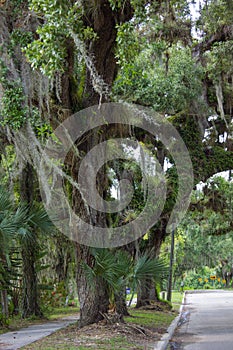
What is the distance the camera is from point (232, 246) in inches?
1823

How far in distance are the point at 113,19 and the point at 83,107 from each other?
1.86 metres

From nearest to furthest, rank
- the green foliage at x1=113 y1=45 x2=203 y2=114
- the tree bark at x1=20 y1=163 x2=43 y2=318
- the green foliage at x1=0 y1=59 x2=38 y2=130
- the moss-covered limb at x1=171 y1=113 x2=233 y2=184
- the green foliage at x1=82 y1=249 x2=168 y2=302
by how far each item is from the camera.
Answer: the green foliage at x1=0 y1=59 x2=38 y2=130
the green foliage at x1=82 y1=249 x2=168 y2=302
the tree bark at x1=20 y1=163 x2=43 y2=318
the green foliage at x1=113 y1=45 x2=203 y2=114
the moss-covered limb at x1=171 y1=113 x2=233 y2=184

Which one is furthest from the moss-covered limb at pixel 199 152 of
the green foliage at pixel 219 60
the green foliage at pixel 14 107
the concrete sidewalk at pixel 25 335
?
the green foliage at pixel 14 107

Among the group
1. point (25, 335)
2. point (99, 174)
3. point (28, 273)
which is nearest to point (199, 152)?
point (28, 273)

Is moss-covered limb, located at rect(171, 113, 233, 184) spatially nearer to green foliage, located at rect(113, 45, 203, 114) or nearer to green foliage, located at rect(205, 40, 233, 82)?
green foliage, located at rect(113, 45, 203, 114)

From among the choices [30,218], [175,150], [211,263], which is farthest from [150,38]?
[211,263]

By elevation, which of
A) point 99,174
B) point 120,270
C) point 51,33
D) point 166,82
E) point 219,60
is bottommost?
point 120,270

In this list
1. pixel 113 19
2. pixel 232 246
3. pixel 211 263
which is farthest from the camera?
pixel 211 263

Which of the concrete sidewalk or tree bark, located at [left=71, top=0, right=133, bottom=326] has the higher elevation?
tree bark, located at [left=71, top=0, right=133, bottom=326]

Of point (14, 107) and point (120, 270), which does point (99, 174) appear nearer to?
point (120, 270)

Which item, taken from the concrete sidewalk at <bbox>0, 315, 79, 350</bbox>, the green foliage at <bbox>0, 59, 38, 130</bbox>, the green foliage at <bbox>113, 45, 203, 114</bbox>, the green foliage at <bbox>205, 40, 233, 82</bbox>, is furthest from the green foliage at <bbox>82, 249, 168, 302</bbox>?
the green foliage at <bbox>205, 40, 233, 82</bbox>

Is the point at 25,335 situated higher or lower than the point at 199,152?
lower

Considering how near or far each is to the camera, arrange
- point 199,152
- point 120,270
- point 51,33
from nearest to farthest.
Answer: point 51,33, point 120,270, point 199,152

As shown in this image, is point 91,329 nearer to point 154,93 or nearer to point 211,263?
point 154,93
